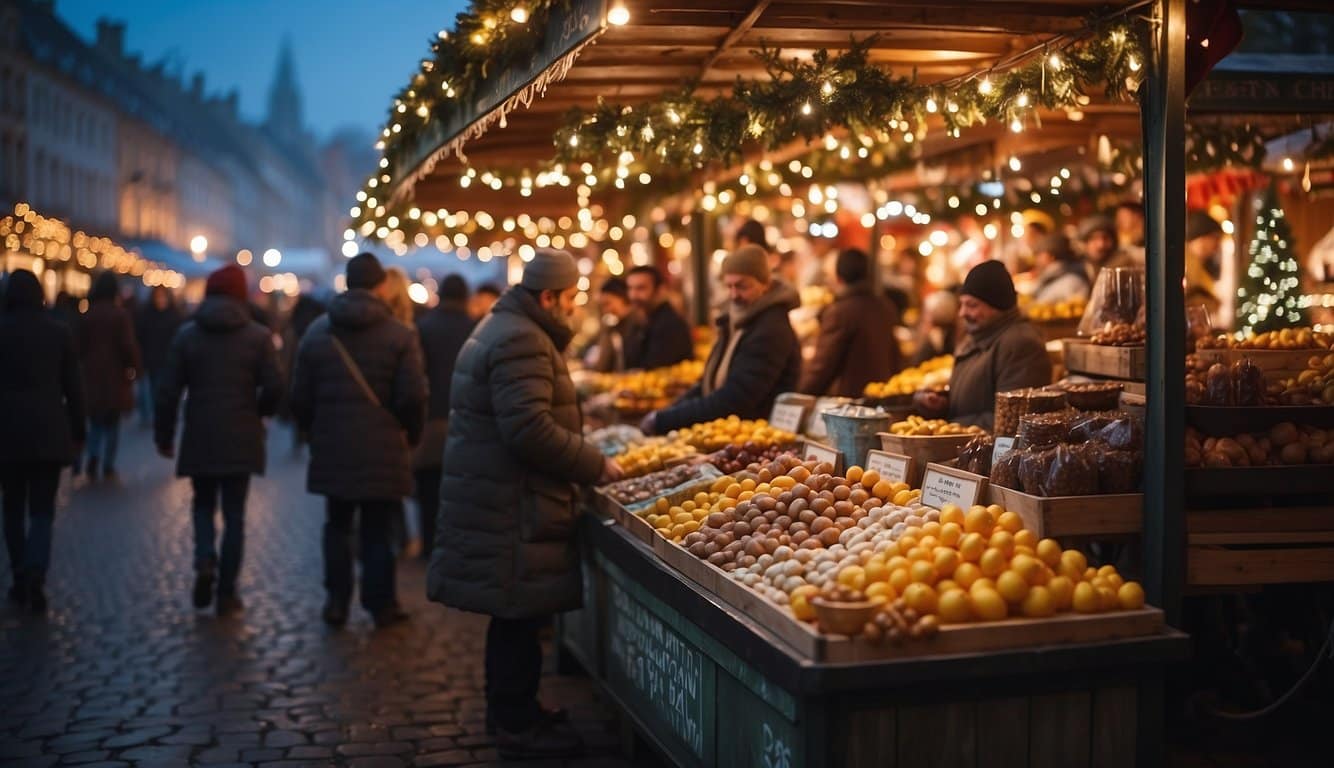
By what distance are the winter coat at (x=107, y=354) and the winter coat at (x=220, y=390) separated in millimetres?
6475

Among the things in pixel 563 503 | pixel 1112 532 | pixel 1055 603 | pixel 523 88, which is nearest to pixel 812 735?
pixel 1055 603

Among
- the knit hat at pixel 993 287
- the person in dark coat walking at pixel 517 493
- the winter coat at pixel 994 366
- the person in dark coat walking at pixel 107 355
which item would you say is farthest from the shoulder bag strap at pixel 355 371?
the person in dark coat walking at pixel 107 355

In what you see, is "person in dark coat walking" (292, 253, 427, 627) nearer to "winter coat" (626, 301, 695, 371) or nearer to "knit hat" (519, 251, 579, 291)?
"knit hat" (519, 251, 579, 291)

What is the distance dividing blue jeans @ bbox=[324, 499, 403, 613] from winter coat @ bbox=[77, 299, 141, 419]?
7.41m

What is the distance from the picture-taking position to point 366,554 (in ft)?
29.1

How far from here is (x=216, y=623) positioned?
29.0ft

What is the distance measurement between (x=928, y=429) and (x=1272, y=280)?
333 cm

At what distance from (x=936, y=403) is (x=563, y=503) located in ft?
6.30

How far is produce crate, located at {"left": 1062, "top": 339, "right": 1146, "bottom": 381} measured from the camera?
6.20 metres

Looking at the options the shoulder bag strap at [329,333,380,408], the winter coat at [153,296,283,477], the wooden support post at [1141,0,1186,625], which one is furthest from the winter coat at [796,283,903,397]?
the wooden support post at [1141,0,1186,625]

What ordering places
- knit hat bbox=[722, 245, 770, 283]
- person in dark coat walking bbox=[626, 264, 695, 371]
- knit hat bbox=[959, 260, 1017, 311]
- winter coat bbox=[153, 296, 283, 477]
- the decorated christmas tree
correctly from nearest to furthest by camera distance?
Result: knit hat bbox=[959, 260, 1017, 311] < knit hat bbox=[722, 245, 770, 283] < the decorated christmas tree < winter coat bbox=[153, 296, 283, 477] < person in dark coat walking bbox=[626, 264, 695, 371]

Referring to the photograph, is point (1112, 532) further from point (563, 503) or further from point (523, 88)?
point (523, 88)

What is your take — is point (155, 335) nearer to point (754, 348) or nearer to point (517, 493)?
point (754, 348)

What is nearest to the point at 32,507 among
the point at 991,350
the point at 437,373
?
the point at 437,373
